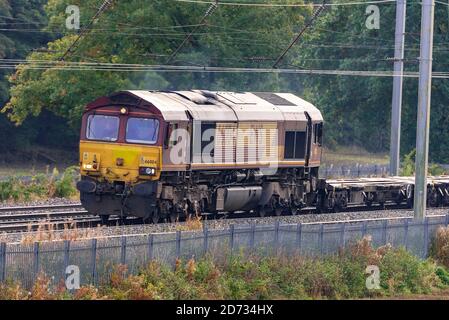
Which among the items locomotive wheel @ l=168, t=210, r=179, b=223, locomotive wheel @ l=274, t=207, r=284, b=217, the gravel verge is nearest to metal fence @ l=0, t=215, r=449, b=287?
the gravel verge

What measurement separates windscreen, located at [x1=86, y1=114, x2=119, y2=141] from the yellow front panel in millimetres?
186

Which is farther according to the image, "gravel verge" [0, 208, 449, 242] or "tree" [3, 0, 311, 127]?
"tree" [3, 0, 311, 127]

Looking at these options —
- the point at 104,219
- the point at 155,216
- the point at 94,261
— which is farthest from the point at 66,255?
the point at 104,219

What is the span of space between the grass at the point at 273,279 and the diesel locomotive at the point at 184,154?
597 cm

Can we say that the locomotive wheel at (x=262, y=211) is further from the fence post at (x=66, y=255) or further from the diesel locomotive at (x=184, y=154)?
the fence post at (x=66, y=255)

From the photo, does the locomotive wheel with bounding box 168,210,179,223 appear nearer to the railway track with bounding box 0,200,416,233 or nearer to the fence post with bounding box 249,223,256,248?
the railway track with bounding box 0,200,416,233

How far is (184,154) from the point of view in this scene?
28922 mm

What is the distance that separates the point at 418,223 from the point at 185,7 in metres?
24.3

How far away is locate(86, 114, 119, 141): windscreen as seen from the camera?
29.1 meters

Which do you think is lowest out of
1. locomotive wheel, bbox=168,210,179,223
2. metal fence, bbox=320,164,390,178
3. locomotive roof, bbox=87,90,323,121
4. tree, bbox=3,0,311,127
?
locomotive wheel, bbox=168,210,179,223

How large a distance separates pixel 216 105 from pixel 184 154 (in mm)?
2295

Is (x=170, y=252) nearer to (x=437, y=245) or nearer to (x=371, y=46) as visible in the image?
(x=437, y=245)

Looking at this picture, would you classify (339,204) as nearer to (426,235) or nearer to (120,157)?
(426,235)

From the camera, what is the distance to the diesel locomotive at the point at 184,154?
2836 cm
